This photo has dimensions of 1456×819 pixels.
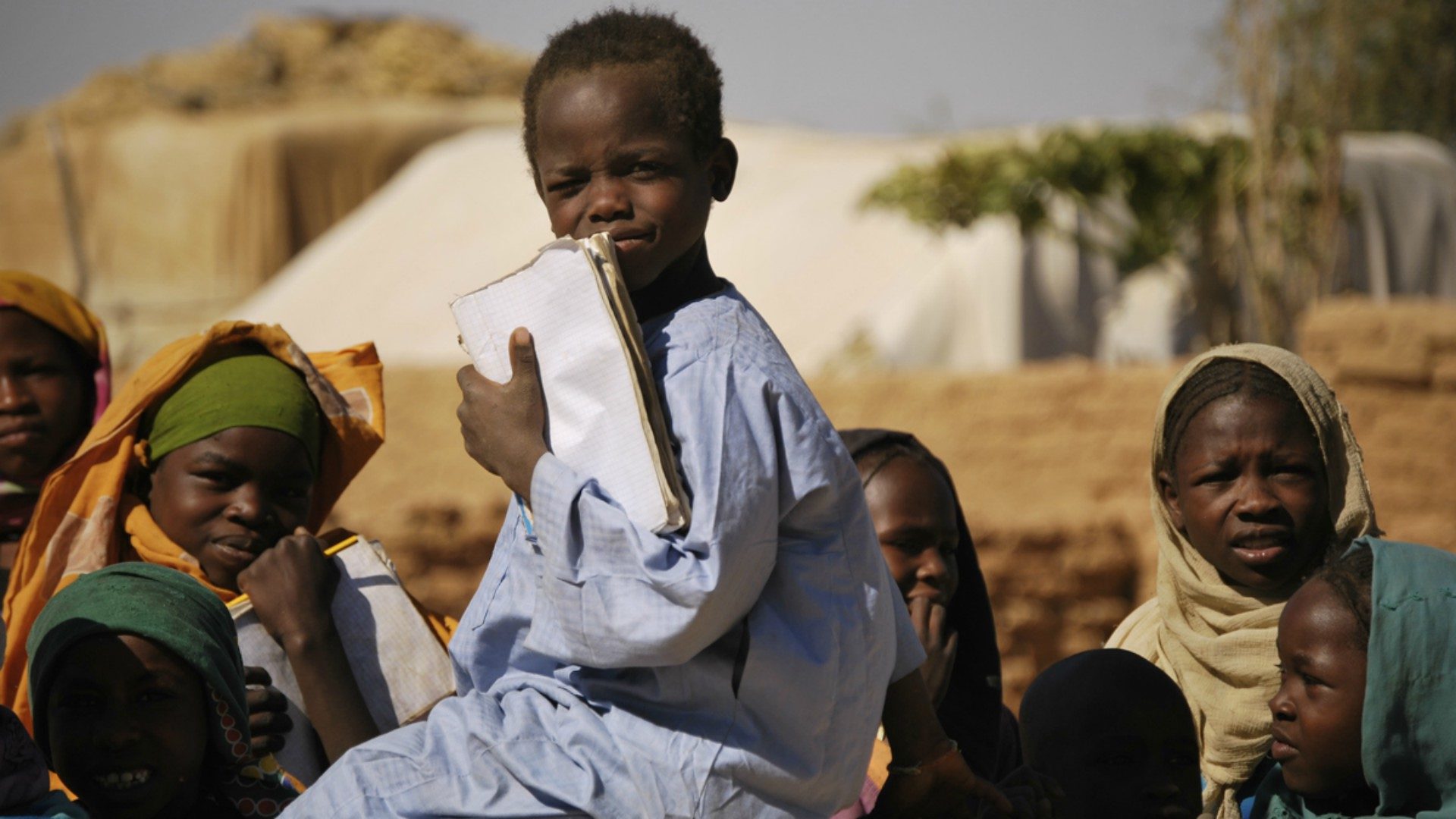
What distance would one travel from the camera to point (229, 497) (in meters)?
3.11

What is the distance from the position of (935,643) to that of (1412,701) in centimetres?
95

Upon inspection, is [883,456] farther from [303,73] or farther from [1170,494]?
[303,73]

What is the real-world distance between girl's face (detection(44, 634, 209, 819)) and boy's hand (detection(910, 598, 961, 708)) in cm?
135

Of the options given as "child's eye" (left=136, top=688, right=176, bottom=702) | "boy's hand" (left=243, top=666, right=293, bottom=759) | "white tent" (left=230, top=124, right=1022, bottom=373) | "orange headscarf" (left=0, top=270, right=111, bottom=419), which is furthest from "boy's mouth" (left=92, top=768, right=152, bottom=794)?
"white tent" (left=230, top=124, right=1022, bottom=373)

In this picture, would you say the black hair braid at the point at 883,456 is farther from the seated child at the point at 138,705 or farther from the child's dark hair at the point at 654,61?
the seated child at the point at 138,705

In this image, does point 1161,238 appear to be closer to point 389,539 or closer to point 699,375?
point 389,539

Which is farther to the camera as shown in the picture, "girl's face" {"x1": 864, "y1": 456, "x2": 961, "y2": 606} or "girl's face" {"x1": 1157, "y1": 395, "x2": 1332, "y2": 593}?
"girl's face" {"x1": 864, "y1": 456, "x2": 961, "y2": 606}

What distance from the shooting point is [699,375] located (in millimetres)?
2076

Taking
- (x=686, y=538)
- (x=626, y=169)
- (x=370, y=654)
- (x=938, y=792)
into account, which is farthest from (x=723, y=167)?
(x=370, y=654)

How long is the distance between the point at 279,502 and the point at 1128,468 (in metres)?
6.58

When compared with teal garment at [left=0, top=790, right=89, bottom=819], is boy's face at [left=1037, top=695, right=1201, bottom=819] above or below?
below

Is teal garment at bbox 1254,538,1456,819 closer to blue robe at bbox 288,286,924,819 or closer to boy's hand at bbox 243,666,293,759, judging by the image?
blue robe at bbox 288,286,924,819

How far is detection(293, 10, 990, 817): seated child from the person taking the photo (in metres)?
1.99

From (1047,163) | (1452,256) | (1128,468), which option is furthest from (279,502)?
(1452,256)
